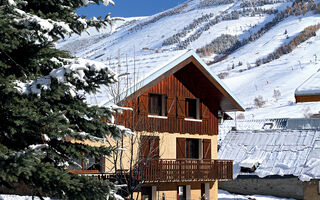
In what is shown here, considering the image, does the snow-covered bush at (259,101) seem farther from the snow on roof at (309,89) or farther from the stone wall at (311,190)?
the snow on roof at (309,89)

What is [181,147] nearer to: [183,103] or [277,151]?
[183,103]

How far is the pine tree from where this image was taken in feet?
29.2

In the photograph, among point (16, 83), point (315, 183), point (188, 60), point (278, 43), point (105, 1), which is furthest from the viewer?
point (278, 43)

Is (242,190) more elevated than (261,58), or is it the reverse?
(261,58)

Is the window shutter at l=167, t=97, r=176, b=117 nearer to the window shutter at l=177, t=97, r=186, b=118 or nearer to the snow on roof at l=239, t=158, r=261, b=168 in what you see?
the window shutter at l=177, t=97, r=186, b=118

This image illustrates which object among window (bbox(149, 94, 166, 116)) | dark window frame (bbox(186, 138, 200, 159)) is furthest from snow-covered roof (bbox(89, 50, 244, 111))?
dark window frame (bbox(186, 138, 200, 159))

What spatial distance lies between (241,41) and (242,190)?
16456 cm

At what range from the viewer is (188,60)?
87.7 ft

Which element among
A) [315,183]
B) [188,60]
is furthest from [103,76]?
[315,183]

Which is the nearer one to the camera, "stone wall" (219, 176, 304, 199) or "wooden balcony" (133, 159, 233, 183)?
"wooden balcony" (133, 159, 233, 183)

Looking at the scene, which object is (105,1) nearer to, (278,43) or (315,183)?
(315,183)

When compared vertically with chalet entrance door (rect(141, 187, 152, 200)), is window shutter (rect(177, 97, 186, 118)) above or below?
above

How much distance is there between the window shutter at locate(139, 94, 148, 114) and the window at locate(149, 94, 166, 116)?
91cm

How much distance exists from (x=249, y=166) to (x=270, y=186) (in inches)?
68.4
